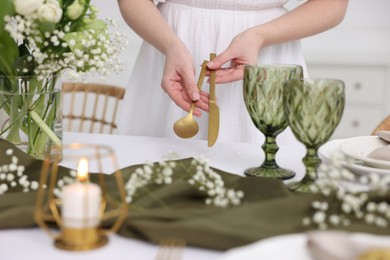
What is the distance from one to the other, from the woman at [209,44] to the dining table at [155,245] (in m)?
0.13

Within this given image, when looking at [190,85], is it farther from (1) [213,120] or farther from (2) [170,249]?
(2) [170,249]

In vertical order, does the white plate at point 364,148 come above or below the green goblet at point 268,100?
below

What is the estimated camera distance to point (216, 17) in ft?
5.55

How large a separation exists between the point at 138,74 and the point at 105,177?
32.9 inches

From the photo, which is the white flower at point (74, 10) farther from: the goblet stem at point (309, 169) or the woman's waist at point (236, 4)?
the woman's waist at point (236, 4)

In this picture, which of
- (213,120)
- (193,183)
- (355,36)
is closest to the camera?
(193,183)

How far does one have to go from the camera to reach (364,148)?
119 cm

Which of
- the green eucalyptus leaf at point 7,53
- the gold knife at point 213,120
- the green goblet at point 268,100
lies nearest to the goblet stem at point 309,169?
the green goblet at point 268,100

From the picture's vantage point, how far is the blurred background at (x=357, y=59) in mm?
3105

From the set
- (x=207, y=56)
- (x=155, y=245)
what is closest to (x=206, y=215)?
(x=155, y=245)

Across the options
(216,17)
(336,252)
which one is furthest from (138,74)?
(336,252)

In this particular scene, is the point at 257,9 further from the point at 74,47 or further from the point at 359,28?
the point at 359,28

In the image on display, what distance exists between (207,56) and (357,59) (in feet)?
5.29

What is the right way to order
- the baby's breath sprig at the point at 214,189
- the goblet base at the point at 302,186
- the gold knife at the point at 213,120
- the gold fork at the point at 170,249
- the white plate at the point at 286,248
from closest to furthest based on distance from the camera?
the white plate at the point at 286,248 → the gold fork at the point at 170,249 → the baby's breath sprig at the point at 214,189 → the goblet base at the point at 302,186 → the gold knife at the point at 213,120
